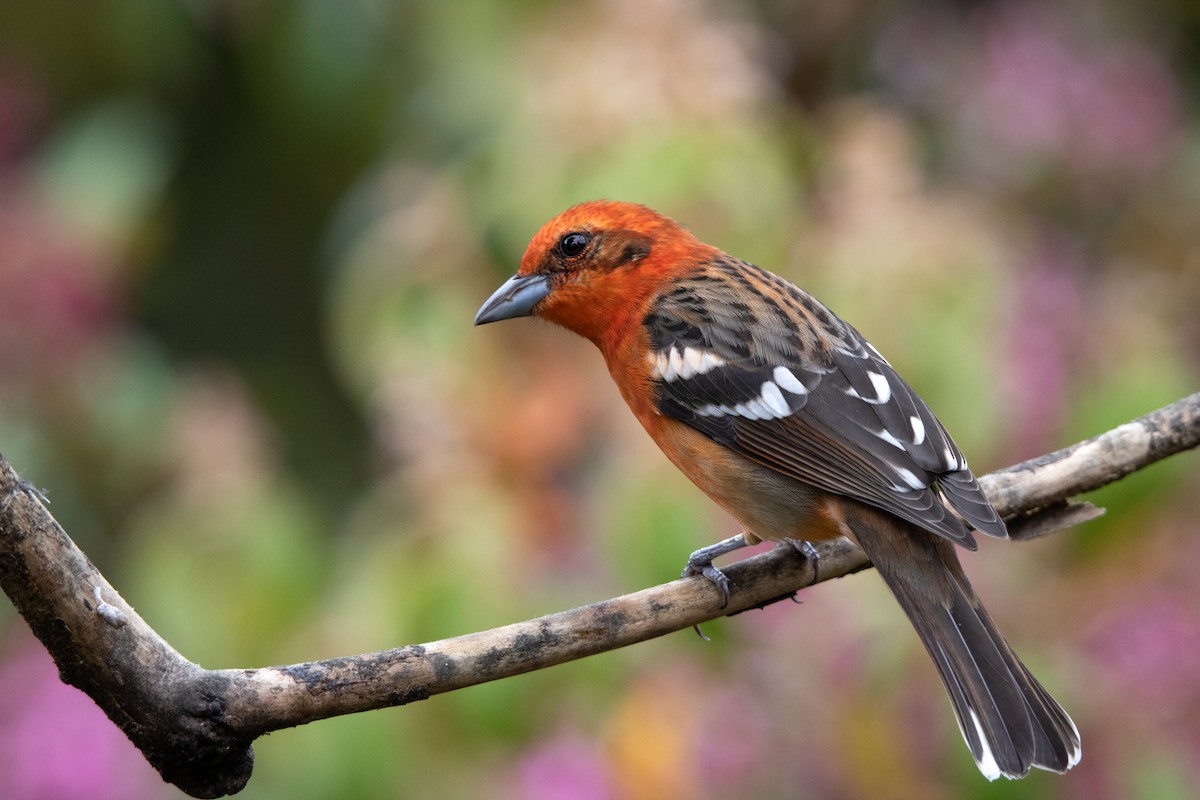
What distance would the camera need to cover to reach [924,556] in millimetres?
3131

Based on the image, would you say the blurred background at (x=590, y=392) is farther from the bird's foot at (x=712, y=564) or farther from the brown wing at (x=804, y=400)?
the brown wing at (x=804, y=400)

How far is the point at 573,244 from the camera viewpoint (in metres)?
3.70

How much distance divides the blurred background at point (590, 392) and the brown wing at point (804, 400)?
0.78 feet

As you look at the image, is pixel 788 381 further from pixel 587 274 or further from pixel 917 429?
pixel 587 274

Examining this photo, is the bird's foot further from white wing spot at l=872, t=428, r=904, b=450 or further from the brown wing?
white wing spot at l=872, t=428, r=904, b=450

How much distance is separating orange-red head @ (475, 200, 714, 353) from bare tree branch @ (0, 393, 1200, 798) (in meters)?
1.02

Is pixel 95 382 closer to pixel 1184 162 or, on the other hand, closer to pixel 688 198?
pixel 688 198

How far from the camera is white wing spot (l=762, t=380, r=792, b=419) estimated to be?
3332 mm

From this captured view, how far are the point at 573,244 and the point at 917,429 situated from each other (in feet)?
3.28

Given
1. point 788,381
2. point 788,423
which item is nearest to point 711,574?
point 788,423

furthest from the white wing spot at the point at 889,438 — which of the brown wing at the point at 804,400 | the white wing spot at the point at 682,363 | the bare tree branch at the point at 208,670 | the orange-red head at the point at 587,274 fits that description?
the orange-red head at the point at 587,274

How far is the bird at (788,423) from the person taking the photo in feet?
9.70

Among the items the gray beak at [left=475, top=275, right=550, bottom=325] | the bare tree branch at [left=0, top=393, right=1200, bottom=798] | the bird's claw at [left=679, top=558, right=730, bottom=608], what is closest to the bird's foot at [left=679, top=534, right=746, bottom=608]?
the bird's claw at [left=679, top=558, right=730, bottom=608]

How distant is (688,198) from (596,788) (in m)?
1.58
